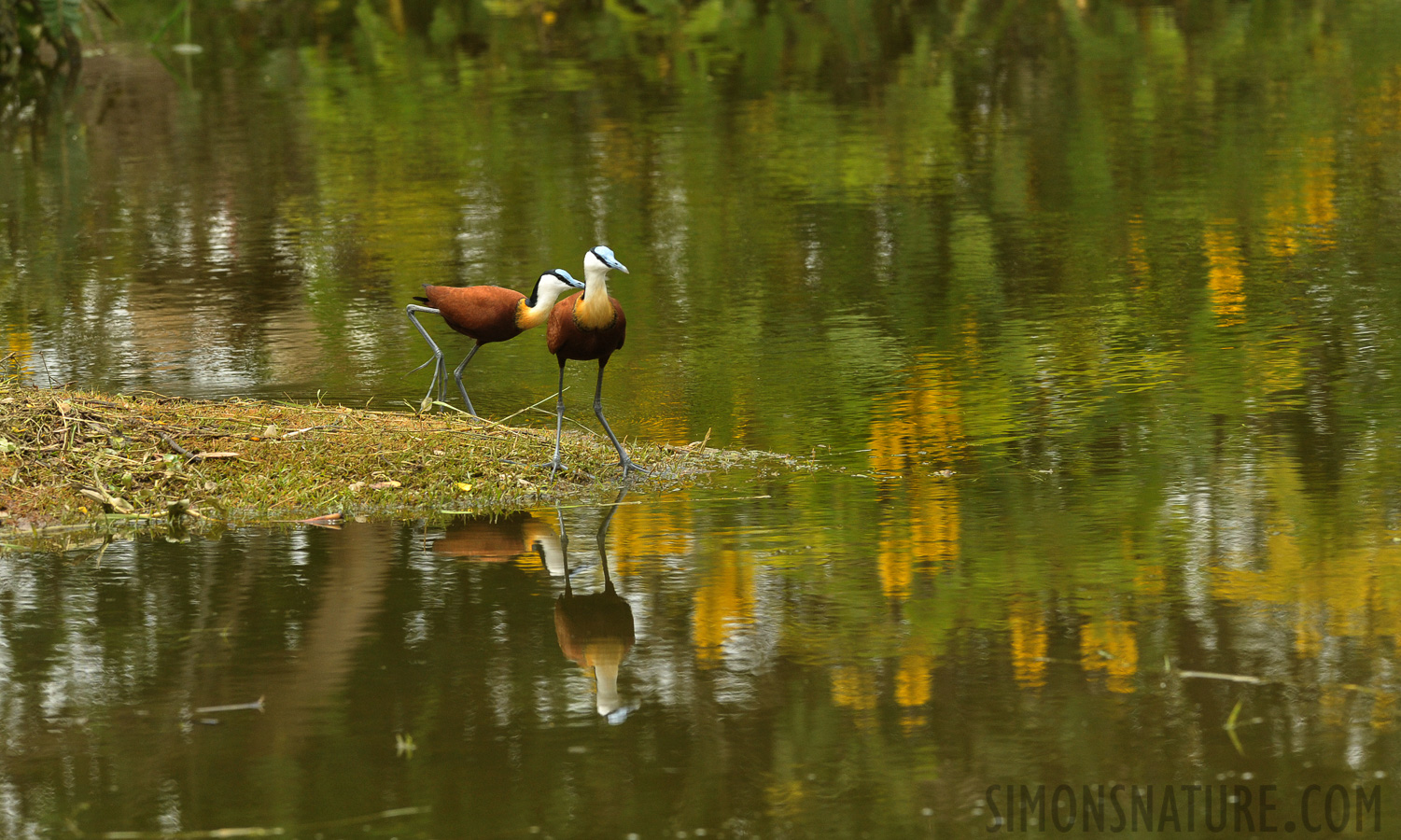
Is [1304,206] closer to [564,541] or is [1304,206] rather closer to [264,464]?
[564,541]

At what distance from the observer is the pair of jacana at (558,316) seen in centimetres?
881

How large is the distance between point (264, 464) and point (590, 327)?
162 cm

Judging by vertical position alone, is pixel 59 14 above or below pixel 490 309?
above

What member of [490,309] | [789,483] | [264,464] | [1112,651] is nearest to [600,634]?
[1112,651]

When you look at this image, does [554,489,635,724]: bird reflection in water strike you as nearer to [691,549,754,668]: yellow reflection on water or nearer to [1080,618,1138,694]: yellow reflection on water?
[691,549,754,668]: yellow reflection on water

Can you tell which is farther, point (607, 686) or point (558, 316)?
point (558, 316)

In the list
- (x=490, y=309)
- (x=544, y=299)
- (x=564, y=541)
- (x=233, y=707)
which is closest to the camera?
(x=233, y=707)

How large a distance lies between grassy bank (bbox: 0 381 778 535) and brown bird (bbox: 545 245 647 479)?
0.80ft

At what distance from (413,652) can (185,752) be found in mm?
1010

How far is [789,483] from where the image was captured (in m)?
8.83

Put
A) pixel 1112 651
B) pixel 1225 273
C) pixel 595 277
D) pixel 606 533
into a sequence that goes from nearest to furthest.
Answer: pixel 1112 651 → pixel 606 533 → pixel 595 277 → pixel 1225 273

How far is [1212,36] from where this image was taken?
27656 mm

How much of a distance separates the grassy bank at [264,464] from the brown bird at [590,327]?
244mm

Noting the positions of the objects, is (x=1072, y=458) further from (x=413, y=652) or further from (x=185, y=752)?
(x=185, y=752)
